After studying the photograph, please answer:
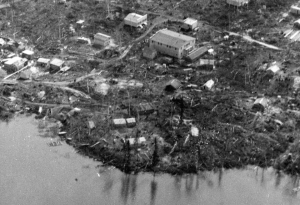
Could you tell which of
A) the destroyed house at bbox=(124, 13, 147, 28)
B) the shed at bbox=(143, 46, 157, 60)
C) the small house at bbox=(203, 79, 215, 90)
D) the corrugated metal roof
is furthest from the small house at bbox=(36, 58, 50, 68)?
the small house at bbox=(203, 79, 215, 90)

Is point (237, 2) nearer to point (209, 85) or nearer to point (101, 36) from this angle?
point (101, 36)

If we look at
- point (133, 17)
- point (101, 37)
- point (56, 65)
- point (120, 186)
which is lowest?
point (120, 186)

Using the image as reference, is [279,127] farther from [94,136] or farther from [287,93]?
[94,136]

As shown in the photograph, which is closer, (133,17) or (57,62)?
(57,62)

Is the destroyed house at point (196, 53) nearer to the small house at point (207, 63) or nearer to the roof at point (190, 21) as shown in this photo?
the small house at point (207, 63)

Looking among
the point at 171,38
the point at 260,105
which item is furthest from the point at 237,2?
the point at 260,105

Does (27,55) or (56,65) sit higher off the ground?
(27,55)

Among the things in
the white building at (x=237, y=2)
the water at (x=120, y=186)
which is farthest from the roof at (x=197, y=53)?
the water at (x=120, y=186)

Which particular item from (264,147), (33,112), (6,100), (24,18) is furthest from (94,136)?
(24,18)
